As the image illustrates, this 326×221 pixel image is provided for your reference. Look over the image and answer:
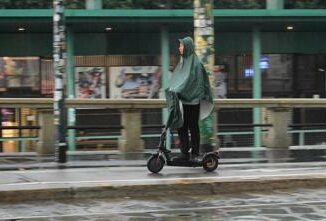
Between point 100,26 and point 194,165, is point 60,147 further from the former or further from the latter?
point 100,26

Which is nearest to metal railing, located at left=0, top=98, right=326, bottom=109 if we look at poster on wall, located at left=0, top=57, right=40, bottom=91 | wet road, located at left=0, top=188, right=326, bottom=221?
wet road, located at left=0, top=188, right=326, bottom=221

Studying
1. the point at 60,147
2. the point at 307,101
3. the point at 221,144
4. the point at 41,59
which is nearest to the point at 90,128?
the point at 60,147

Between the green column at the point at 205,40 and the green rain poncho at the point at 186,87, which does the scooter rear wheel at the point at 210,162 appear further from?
the green column at the point at 205,40

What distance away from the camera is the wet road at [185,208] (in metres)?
7.29

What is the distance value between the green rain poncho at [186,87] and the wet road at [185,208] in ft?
4.62

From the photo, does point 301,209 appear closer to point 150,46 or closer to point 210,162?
point 210,162

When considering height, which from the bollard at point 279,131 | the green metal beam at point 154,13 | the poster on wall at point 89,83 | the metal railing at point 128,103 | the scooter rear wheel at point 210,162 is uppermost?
the green metal beam at point 154,13

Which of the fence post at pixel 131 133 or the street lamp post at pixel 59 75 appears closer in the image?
the street lamp post at pixel 59 75

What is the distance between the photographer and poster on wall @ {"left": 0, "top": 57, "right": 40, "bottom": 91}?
19.4 m

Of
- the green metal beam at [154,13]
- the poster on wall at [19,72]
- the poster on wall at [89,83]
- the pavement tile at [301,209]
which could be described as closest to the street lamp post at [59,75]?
the pavement tile at [301,209]

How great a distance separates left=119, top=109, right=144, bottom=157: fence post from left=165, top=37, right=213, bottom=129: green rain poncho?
140 inches

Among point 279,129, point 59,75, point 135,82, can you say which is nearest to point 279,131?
point 279,129

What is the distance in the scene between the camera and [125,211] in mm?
7672

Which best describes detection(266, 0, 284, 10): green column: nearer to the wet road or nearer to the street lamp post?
the street lamp post
